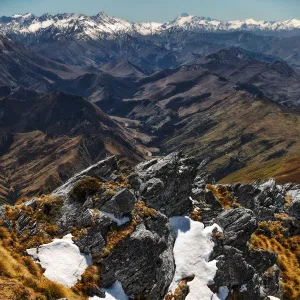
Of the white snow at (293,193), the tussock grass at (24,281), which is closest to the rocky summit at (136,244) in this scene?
the tussock grass at (24,281)

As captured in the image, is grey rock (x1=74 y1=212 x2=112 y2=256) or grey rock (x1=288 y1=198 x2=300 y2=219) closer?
A: grey rock (x1=74 y1=212 x2=112 y2=256)

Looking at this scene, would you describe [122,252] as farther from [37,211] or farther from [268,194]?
[268,194]

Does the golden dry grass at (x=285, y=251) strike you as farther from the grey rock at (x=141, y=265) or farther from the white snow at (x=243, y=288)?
the grey rock at (x=141, y=265)

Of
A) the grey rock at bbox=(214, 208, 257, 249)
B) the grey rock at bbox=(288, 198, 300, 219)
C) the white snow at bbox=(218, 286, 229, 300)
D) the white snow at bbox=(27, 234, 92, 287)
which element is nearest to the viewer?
the white snow at bbox=(27, 234, 92, 287)

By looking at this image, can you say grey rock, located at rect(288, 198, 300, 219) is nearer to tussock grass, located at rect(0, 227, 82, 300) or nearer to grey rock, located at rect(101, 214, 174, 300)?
grey rock, located at rect(101, 214, 174, 300)

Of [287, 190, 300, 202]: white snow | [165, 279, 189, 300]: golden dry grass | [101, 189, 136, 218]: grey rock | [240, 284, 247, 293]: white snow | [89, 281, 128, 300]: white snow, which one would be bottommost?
[240, 284, 247, 293]: white snow

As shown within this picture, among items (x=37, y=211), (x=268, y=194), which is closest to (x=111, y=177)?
(x=37, y=211)

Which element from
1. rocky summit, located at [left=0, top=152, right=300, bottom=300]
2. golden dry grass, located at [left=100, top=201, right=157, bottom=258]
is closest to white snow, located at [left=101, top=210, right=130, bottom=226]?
rocky summit, located at [left=0, top=152, right=300, bottom=300]
